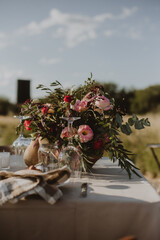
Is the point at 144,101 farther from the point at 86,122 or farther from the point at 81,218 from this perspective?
the point at 81,218

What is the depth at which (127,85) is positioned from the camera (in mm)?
6004

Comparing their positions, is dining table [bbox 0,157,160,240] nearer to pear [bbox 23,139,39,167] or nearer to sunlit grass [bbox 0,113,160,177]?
pear [bbox 23,139,39,167]

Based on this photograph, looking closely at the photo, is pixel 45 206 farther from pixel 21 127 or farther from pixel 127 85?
pixel 127 85

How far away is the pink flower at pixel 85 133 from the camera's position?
123 centimetres

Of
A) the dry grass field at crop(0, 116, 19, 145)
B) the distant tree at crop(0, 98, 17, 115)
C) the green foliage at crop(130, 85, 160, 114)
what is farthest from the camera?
the green foliage at crop(130, 85, 160, 114)

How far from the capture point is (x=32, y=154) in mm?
1392

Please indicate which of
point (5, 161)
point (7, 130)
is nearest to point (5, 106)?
point (7, 130)

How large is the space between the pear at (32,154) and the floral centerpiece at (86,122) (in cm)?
3

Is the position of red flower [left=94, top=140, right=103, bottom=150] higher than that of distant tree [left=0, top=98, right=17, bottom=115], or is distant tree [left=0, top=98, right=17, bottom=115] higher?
distant tree [left=0, top=98, right=17, bottom=115]

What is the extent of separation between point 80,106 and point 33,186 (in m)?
0.49

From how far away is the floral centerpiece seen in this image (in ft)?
4.14

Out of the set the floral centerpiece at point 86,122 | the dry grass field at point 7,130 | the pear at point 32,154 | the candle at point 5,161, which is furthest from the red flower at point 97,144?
the dry grass field at point 7,130

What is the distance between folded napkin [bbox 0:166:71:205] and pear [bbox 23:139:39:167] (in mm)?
411

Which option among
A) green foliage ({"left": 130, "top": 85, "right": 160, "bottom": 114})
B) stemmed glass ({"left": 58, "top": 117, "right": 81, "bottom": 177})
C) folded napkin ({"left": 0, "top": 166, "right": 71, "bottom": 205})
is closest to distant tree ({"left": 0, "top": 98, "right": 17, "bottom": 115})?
green foliage ({"left": 130, "top": 85, "right": 160, "bottom": 114})
